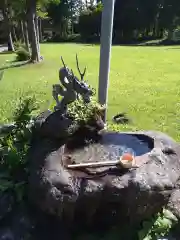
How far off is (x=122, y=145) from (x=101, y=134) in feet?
1.01

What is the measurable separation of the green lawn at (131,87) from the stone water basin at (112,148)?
8.09 feet

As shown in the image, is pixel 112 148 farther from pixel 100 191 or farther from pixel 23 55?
pixel 23 55

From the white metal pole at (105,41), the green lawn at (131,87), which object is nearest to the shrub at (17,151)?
the white metal pole at (105,41)

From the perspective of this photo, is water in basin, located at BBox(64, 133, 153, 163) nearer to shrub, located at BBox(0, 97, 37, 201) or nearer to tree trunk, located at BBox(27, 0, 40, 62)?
shrub, located at BBox(0, 97, 37, 201)

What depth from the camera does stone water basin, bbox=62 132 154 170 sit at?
4.23 meters

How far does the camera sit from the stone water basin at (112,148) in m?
4.23

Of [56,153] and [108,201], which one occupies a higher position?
[56,153]

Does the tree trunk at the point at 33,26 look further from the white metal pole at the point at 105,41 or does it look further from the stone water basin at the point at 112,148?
the stone water basin at the point at 112,148

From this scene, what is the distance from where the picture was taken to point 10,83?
40.8ft

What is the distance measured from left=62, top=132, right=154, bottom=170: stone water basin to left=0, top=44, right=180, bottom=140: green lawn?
8.09ft

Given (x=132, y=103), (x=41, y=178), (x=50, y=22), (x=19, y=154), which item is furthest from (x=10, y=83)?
(x=50, y=22)

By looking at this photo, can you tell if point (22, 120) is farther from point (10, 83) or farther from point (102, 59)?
point (10, 83)

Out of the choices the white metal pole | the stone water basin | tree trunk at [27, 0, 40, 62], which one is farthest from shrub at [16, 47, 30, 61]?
the stone water basin

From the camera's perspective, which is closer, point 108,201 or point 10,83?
point 108,201
